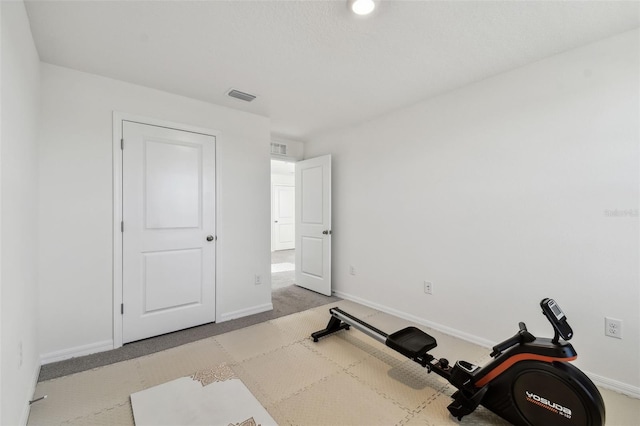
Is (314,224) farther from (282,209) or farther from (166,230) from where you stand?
(282,209)

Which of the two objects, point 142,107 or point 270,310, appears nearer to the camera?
point 142,107

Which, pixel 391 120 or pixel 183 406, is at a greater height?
pixel 391 120

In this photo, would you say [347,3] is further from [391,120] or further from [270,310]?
[270,310]

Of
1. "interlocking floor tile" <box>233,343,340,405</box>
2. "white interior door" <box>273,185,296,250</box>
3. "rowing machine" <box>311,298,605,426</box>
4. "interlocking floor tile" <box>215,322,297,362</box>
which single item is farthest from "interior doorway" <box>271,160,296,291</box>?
"rowing machine" <box>311,298,605,426</box>

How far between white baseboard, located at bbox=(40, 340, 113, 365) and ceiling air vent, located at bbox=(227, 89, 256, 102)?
2559 mm

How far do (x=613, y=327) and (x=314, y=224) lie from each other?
10.6 ft

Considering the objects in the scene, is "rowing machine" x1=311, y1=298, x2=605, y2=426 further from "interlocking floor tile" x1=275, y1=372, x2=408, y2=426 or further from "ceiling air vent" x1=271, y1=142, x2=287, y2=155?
"ceiling air vent" x1=271, y1=142, x2=287, y2=155

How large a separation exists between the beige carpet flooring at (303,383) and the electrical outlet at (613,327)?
385mm

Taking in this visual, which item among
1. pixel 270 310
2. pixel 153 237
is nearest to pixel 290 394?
pixel 270 310

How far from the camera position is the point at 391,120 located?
3.33m

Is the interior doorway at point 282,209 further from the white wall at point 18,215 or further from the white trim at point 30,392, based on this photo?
the white wall at point 18,215

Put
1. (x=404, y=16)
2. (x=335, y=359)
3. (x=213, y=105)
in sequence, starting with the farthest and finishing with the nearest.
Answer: (x=213, y=105)
(x=335, y=359)
(x=404, y=16)

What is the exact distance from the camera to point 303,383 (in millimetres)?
1972

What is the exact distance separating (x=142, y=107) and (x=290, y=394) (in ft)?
Result: 9.16
